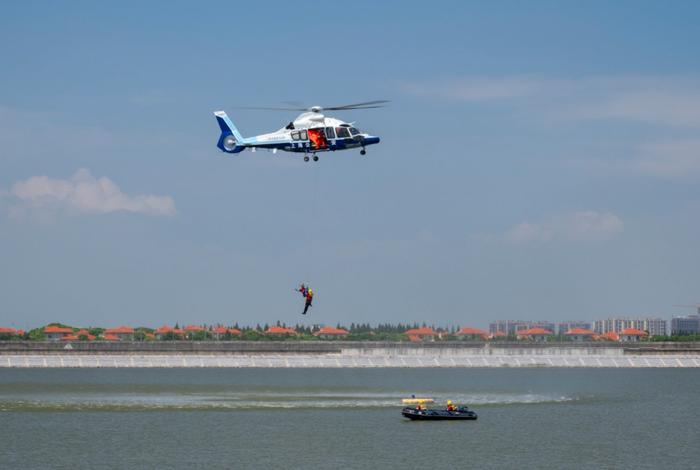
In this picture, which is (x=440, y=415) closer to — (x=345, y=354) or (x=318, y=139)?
(x=318, y=139)

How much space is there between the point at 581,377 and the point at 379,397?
46.6 m

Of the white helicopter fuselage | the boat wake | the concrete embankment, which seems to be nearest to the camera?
the white helicopter fuselage

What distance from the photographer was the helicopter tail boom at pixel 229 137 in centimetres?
8456

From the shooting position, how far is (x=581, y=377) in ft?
501

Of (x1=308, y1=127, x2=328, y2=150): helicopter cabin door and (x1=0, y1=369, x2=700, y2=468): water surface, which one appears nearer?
(x1=0, y1=369, x2=700, y2=468): water surface

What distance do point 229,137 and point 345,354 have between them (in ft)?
324

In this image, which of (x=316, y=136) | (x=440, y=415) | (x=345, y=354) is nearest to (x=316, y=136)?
(x=316, y=136)

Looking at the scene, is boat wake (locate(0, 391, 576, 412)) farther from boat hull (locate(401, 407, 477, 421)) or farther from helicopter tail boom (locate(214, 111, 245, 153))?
helicopter tail boom (locate(214, 111, 245, 153))

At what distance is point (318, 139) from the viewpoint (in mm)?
78312

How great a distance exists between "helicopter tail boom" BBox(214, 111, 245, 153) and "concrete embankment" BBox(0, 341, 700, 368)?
294 ft

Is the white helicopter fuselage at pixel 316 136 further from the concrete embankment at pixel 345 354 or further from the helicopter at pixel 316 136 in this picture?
the concrete embankment at pixel 345 354

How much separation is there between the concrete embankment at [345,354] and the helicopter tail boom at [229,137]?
89684 millimetres

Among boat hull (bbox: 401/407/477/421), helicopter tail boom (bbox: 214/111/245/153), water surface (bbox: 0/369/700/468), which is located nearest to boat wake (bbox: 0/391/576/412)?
water surface (bbox: 0/369/700/468)

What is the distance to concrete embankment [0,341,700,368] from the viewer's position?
173625 mm
